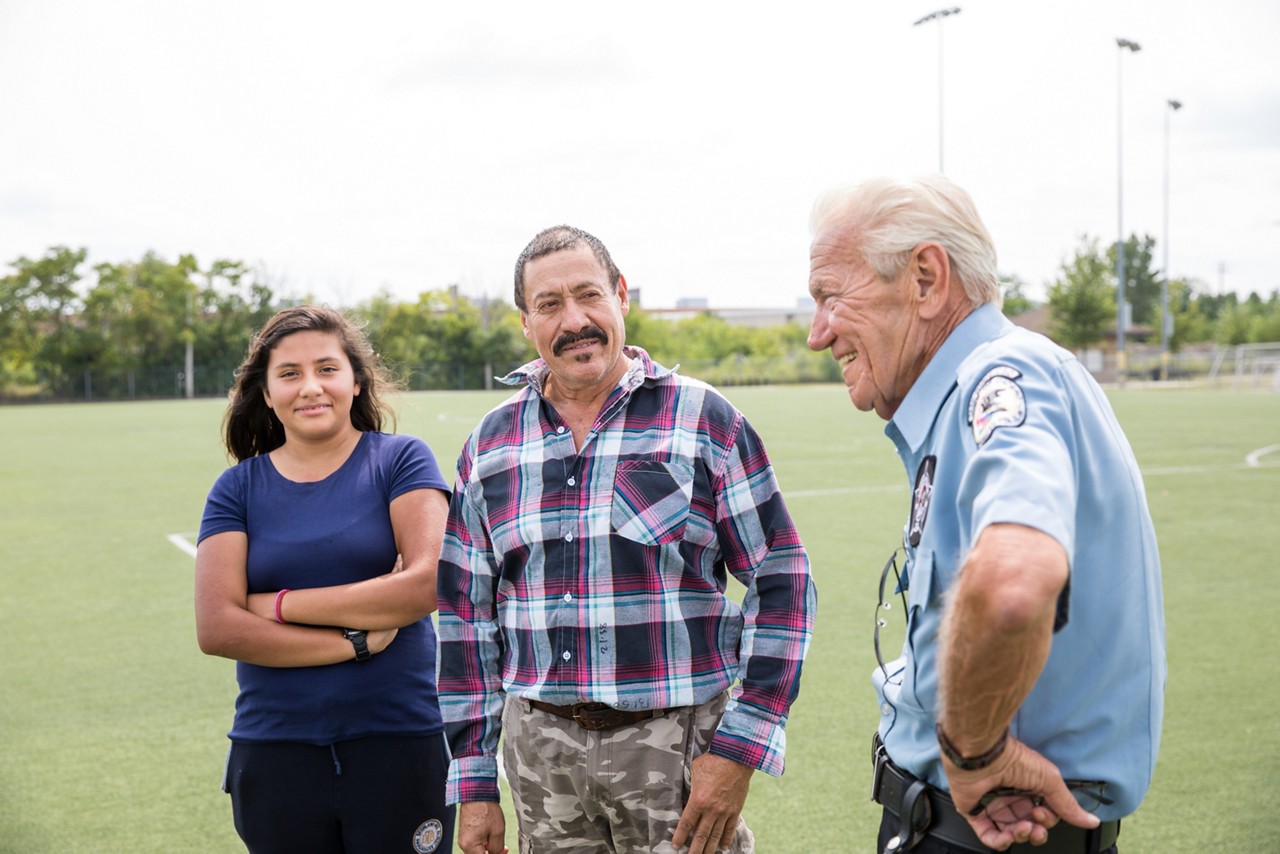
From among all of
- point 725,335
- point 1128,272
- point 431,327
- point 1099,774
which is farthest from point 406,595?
point 1128,272

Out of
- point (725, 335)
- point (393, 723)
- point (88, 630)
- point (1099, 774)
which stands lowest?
point (88, 630)

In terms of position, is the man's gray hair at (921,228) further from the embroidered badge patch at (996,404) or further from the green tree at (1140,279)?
the green tree at (1140,279)

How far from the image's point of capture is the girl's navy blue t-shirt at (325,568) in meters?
2.77

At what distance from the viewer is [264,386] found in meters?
3.08

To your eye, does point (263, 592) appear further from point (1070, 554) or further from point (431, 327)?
point (431, 327)

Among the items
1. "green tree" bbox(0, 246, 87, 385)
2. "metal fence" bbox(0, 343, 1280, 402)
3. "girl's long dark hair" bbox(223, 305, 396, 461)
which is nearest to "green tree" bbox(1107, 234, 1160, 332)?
"metal fence" bbox(0, 343, 1280, 402)

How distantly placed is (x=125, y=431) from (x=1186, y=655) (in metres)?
25.6

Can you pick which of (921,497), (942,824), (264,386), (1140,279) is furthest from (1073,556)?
(1140,279)

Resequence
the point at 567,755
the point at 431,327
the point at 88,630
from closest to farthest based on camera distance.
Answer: the point at 567,755
the point at 88,630
the point at 431,327

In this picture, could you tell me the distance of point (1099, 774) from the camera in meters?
1.66

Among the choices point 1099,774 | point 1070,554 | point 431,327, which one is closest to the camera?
point 1070,554

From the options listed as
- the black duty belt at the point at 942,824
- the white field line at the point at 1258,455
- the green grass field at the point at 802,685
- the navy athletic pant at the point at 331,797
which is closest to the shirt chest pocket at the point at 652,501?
the black duty belt at the point at 942,824

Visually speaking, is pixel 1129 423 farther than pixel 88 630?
Yes

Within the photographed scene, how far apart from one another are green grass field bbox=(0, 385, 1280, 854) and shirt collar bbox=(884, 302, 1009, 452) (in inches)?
88.2
